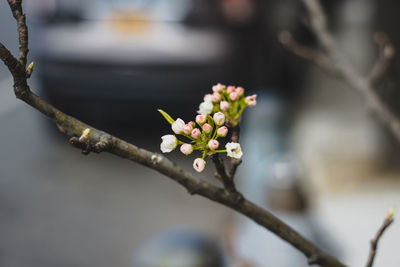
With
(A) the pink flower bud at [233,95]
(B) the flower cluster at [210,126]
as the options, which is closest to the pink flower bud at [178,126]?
(B) the flower cluster at [210,126]

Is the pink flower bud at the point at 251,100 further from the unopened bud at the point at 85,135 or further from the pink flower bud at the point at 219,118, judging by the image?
the unopened bud at the point at 85,135

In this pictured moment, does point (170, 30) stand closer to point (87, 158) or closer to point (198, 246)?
point (87, 158)

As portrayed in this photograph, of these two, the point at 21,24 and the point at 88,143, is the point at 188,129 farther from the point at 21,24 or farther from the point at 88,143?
the point at 21,24

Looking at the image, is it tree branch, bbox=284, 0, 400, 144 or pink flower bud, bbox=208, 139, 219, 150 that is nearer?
pink flower bud, bbox=208, 139, 219, 150

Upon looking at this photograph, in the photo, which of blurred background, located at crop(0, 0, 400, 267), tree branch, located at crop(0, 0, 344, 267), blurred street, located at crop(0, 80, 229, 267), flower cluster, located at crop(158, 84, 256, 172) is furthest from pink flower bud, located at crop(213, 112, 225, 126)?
blurred street, located at crop(0, 80, 229, 267)

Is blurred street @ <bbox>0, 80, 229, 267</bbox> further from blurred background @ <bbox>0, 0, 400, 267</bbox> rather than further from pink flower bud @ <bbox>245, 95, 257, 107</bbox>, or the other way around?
pink flower bud @ <bbox>245, 95, 257, 107</bbox>

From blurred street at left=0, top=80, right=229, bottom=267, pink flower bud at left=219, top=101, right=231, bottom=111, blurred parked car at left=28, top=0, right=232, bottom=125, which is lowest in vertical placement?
blurred street at left=0, top=80, right=229, bottom=267

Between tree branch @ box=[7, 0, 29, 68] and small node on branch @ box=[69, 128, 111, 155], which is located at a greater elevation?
tree branch @ box=[7, 0, 29, 68]
